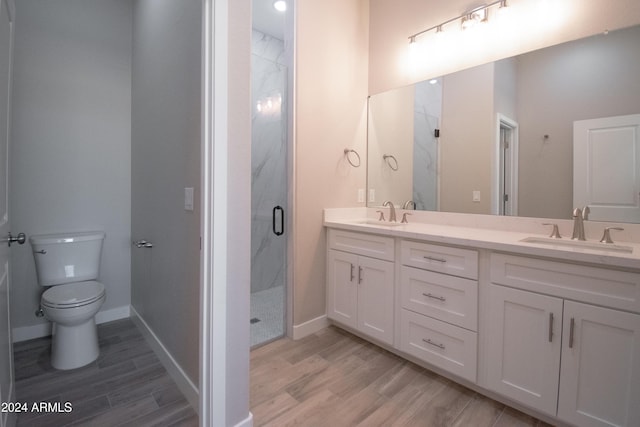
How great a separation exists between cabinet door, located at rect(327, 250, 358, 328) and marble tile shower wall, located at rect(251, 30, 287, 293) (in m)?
0.56

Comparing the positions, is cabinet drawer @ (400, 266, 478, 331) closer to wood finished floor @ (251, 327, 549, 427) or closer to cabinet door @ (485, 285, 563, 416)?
cabinet door @ (485, 285, 563, 416)

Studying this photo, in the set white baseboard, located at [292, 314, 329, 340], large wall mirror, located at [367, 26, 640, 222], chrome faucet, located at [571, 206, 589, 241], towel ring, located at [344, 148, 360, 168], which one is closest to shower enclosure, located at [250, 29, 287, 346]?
white baseboard, located at [292, 314, 329, 340]

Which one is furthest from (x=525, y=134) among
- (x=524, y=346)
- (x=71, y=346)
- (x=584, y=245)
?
(x=71, y=346)

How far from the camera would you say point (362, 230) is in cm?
215

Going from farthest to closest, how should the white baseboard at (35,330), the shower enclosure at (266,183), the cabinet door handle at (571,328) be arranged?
the shower enclosure at (266,183) < the white baseboard at (35,330) < the cabinet door handle at (571,328)

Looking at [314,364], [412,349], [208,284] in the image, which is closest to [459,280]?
[412,349]

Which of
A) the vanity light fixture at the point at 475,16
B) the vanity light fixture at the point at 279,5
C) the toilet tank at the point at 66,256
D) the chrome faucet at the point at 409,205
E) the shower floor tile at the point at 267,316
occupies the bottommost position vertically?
the shower floor tile at the point at 267,316

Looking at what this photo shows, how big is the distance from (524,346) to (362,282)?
3.30 ft

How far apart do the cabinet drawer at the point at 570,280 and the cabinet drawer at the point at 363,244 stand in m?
0.63

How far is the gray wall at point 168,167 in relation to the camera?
149 cm

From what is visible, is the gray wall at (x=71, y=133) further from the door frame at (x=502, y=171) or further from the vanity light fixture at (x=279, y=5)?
the door frame at (x=502, y=171)

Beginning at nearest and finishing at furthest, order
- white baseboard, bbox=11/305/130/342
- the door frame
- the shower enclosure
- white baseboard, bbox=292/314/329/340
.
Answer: the door frame, white baseboard, bbox=11/305/130/342, white baseboard, bbox=292/314/329/340, the shower enclosure

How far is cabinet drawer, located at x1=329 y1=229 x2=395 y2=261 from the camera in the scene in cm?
201

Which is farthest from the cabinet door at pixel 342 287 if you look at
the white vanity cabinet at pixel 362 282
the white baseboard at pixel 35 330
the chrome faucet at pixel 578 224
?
the white baseboard at pixel 35 330
